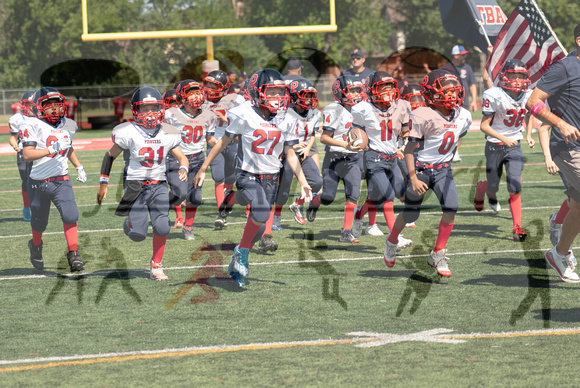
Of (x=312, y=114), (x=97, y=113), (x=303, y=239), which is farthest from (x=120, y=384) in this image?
(x=97, y=113)

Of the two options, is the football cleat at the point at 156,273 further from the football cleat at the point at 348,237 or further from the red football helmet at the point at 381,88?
the red football helmet at the point at 381,88

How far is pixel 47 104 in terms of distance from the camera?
7652 millimetres

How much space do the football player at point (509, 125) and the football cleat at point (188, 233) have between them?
11.6 feet

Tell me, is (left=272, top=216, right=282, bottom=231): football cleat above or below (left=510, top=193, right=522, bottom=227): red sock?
below

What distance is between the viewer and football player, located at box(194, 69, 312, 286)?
7.00 meters

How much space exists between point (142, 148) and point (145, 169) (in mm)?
193

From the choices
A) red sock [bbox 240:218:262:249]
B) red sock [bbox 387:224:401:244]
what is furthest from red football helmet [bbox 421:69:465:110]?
red sock [bbox 240:218:262:249]

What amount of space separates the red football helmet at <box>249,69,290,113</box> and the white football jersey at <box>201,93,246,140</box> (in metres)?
2.86

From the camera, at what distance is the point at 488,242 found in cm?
871

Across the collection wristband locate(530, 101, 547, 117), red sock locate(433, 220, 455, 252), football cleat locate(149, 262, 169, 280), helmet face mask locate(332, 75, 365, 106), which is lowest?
football cleat locate(149, 262, 169, 280)

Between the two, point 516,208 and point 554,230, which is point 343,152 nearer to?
point 516,208

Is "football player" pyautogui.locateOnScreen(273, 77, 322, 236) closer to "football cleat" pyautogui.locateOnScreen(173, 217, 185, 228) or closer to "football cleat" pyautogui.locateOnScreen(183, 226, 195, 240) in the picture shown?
"football cleat" pyautogui.locateOnScreen(183, 226, 195, 240)

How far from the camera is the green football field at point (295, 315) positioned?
477 cm

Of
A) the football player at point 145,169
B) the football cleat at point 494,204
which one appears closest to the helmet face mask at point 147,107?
the football player at point 145,169
